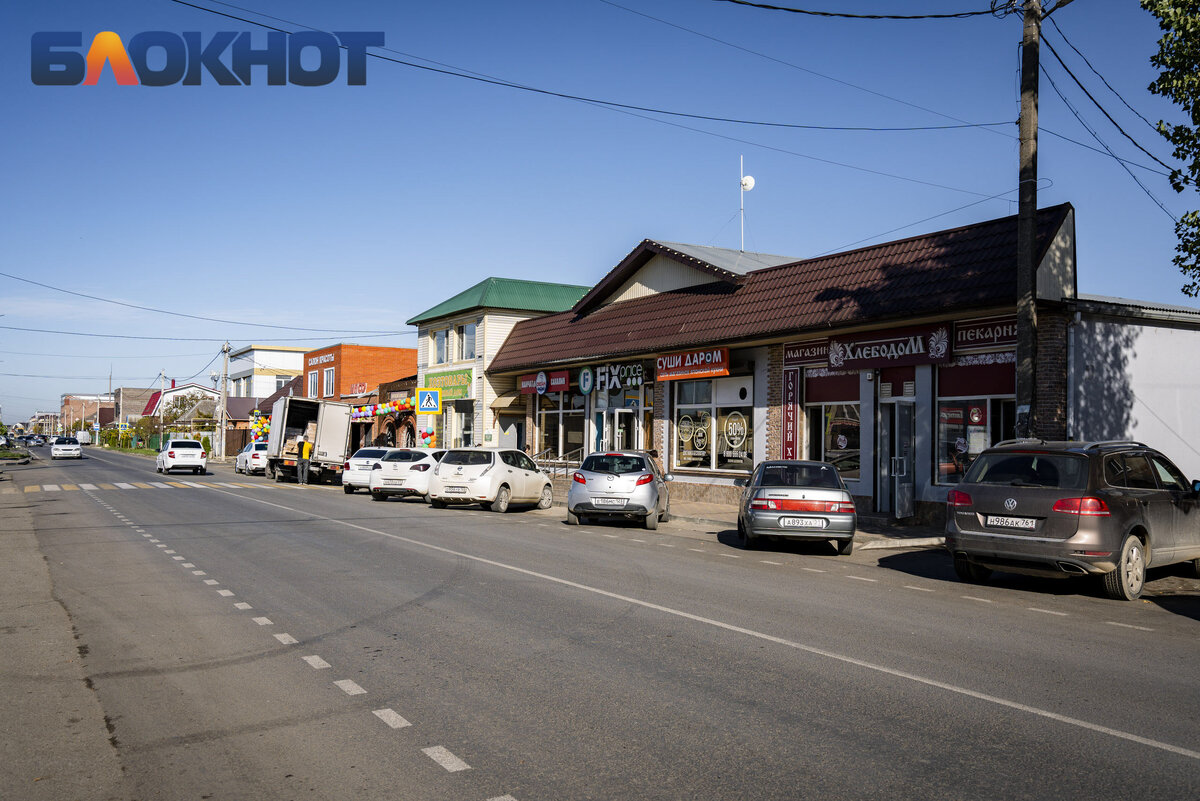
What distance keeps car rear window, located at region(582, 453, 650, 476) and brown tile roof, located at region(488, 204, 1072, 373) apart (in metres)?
5.20

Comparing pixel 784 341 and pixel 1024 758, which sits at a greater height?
pixel 784 341

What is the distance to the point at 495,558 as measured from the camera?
1337 cm

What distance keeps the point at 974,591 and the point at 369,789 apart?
908cm

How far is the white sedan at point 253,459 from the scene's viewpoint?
4450 cm

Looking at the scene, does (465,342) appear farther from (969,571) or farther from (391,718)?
(391,718)

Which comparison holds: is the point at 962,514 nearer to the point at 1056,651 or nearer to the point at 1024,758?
the point at 1056,651

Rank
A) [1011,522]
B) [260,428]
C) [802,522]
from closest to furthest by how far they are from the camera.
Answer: [1011,522], [802,522], [260,428]

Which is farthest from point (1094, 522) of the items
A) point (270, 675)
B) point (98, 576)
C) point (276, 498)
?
point (276, 498)

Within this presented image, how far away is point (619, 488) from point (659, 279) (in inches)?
492

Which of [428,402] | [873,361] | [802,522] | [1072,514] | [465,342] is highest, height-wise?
[465,342]

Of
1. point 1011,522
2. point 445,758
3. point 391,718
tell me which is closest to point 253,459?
point 1011,522

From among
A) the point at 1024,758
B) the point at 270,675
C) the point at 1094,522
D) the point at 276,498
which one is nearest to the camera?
the point at 1024,758

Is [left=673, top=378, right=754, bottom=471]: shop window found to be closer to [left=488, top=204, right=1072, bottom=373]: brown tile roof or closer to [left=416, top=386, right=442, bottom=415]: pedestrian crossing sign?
[left=488, top=204, right=1072, bottom=373]: brown tile roof

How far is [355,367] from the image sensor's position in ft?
210
